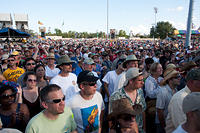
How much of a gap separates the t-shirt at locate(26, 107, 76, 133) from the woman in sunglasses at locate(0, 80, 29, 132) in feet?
1.90

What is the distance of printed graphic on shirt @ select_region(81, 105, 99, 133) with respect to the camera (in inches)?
99.0

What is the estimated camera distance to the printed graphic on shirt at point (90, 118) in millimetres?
2514

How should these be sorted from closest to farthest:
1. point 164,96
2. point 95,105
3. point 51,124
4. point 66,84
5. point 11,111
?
point 51,124
point 11,111
point 95,105
point 164,96
point 66,84

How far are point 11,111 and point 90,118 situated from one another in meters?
1.21

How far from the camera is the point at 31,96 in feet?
10.1

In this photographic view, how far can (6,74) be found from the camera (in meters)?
4.41

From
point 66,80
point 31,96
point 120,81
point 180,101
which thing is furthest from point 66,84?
point 180,101

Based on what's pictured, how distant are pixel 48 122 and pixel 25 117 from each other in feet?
2.20

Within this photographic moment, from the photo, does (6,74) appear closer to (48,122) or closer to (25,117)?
(25,117)

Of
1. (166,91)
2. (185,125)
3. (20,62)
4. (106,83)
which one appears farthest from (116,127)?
(20,62)

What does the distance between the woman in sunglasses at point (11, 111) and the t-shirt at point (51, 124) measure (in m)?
0.58

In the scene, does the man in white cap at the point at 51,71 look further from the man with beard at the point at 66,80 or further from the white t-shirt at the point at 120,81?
the white t-shirt at the point at 120,81

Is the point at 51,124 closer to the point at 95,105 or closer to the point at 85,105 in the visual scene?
the point at 85,105

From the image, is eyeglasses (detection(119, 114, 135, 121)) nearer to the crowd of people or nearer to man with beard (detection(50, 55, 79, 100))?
the crowd of people
